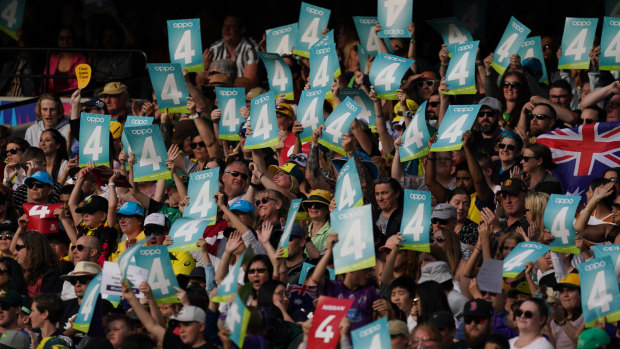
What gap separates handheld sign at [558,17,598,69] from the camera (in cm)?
1507

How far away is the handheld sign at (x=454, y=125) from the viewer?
13469 millimetres

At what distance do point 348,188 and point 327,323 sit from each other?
82.0 inches

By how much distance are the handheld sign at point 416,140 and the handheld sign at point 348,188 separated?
1177 millimetres

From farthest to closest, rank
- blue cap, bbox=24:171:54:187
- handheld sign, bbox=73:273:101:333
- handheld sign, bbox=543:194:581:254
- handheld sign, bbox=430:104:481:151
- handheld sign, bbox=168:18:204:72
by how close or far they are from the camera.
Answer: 1. handheld sign, bbox=168:18:204:72
2. blue cap, bbox=24:171:54:187
3. handheld sign, bbox=430:104:481:151
4. handheld sign, bbox=543:194:581:254
5. handheld sign, bbox=73:273:101:333

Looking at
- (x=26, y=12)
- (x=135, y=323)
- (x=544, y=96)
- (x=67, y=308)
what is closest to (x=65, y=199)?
(x=67, y=308)

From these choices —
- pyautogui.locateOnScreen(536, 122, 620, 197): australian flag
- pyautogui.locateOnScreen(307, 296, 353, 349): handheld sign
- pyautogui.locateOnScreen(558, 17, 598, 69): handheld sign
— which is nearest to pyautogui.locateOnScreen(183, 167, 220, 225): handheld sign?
pyautogui.locateOnScreen(307, 296, 353, 349): handheld sign

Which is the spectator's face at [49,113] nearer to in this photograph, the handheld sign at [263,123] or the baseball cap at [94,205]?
the baseball cap at [94,205]

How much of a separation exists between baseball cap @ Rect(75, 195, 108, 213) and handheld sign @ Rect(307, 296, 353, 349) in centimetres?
383

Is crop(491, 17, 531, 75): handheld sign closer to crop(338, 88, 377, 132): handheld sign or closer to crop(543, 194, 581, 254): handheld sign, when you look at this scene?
crop(338, 88, 377, 132): handheld sign

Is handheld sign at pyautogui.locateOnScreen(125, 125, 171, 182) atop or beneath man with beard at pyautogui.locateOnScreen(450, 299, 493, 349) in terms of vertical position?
beneath

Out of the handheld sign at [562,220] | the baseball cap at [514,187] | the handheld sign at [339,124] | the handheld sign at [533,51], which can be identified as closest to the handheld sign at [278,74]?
the handheld sign at [339,124]

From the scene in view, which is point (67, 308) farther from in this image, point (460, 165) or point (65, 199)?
point (460, 165)

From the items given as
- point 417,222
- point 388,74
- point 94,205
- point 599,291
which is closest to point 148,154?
point 94,205

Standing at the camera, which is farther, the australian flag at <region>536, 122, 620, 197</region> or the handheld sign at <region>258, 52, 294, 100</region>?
the handheld sign at <region>258, 52, 294, 100</region>
